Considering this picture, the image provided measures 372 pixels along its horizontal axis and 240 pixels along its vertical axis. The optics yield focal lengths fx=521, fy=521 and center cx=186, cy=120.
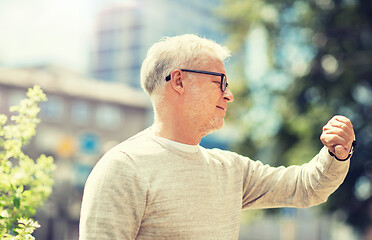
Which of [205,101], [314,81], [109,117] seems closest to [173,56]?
[205,101]

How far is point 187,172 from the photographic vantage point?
2096mm

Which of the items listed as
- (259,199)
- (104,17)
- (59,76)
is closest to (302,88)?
(259,199)

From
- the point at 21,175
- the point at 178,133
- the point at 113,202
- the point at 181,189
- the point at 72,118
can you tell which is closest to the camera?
the point at 113,202

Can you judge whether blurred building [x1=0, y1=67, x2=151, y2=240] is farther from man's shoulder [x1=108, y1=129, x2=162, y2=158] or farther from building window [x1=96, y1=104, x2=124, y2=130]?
man's shoulder [x1=108, y1=129, x2=162, y2=158]

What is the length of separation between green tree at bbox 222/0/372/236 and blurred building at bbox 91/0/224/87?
48909 mm

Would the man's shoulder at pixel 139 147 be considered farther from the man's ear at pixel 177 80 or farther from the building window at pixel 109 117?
the building window at pixel 109 117

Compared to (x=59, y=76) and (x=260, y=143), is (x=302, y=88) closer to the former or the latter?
(x=260, y=143)

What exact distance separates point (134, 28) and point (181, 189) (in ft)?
228

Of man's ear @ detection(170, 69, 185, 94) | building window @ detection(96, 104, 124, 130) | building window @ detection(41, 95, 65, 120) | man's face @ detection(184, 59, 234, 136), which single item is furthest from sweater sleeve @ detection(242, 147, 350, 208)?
building window @ detection(96, 104, 124, 130)

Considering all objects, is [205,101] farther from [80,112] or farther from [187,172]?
[80,112]

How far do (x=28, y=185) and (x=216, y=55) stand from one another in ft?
3.86

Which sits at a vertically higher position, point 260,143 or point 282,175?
point 282,175

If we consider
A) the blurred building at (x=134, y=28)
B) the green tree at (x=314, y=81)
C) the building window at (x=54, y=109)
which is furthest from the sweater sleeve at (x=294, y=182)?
the blurred building at (x=134, y=28)

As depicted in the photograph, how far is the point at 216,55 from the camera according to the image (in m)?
2.26
